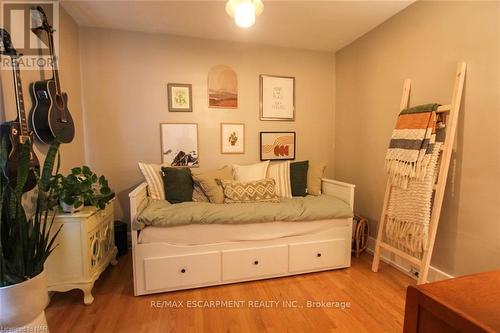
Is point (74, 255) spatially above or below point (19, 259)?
below

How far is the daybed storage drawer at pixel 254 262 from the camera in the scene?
189 centimetres

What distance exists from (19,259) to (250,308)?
1341mm

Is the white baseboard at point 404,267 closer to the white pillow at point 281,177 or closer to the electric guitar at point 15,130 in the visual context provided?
the white pillow at point 281,177

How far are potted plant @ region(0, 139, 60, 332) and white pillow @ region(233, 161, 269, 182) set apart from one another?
1535mm

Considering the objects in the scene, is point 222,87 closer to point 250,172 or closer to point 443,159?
point 250,172

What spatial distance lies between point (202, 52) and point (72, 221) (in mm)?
2010

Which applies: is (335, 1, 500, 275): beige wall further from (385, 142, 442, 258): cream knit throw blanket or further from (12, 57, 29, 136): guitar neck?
(12, 57, 29, 136): guitar neck

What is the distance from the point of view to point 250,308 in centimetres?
164

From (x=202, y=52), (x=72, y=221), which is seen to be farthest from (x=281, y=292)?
(x=202, y=52)

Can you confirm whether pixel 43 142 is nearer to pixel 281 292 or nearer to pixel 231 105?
pixel 231 105

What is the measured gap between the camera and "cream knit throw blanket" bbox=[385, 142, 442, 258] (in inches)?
67.7

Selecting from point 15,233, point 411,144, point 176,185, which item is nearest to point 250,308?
point 176,185

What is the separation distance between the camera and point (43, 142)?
1.73 m

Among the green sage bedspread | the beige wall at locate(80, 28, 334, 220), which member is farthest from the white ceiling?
the green sage bedspread
